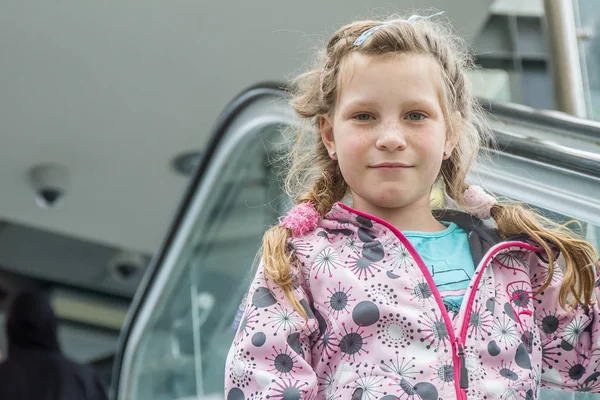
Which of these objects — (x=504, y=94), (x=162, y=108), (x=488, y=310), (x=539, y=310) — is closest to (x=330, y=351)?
(x=488, y=310)

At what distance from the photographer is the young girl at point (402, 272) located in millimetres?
1312

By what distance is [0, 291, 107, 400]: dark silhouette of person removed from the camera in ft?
13.6

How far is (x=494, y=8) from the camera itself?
598 centimetres

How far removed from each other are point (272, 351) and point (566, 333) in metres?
0.50

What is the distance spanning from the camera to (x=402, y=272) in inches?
54.3

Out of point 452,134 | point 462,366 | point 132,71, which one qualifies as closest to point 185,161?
point 132,71

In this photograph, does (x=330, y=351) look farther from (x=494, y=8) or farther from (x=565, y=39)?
(x=494, y=8)

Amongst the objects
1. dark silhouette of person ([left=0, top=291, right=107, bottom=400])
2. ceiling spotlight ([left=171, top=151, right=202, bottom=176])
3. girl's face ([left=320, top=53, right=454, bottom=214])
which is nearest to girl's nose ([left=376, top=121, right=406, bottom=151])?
girl's face ([left=320, top=53, right=454, bottom=214])

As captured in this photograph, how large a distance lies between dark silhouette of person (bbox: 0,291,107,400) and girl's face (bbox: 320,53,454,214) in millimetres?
3088

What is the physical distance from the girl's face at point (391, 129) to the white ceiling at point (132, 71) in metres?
2.86

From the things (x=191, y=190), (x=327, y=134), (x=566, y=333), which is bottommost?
(x=191, y=190)

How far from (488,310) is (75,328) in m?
11.6

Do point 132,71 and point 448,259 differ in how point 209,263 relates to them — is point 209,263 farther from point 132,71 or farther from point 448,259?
point 448,259

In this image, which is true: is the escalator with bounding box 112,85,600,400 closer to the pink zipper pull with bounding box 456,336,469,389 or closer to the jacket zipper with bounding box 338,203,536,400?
the jacket zipper with bounding box 338,203,536,400
